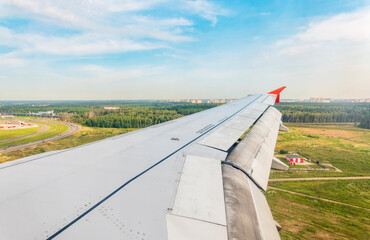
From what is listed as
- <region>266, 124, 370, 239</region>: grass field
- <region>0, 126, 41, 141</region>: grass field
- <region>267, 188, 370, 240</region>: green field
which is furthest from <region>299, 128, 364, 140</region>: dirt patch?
<region>0, 126, 41, 141</region>: grass field

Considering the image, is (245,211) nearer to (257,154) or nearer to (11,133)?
(257,154)

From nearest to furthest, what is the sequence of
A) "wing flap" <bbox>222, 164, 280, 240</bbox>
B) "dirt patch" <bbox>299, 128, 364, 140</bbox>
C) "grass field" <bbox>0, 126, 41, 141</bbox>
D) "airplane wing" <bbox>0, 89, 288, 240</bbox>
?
"airplane wing" <bbox>0, 89, 288, 240</bbox> < "wing flap" <bbox>222, 164, 280, 240</bbox> < "dirt patch" <bbox>299, 128, 364, 140</bbox> < "grass field" <bbox>0, 126, 41, 141</bbox>

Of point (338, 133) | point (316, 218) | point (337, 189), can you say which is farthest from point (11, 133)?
point (338, 133)

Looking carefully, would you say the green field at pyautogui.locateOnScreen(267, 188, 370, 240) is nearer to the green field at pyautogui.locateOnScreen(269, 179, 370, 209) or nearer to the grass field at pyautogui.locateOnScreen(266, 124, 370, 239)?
the grass field at pyautogui.locateOnScreen(266, 124, 370, 239)

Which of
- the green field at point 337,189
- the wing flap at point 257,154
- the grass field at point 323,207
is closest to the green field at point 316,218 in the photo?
Answer: the grass field at point 323,207

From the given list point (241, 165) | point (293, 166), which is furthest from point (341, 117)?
point (241, 165)

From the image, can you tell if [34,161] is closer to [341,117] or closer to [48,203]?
[48,203]

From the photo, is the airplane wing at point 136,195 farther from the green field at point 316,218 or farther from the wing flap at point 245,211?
the green field at point 316,218

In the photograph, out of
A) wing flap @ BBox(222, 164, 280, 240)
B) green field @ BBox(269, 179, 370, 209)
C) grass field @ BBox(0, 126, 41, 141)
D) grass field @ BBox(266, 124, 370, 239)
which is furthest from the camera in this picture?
grass field @ BBox(0, 126, 41, 141)
